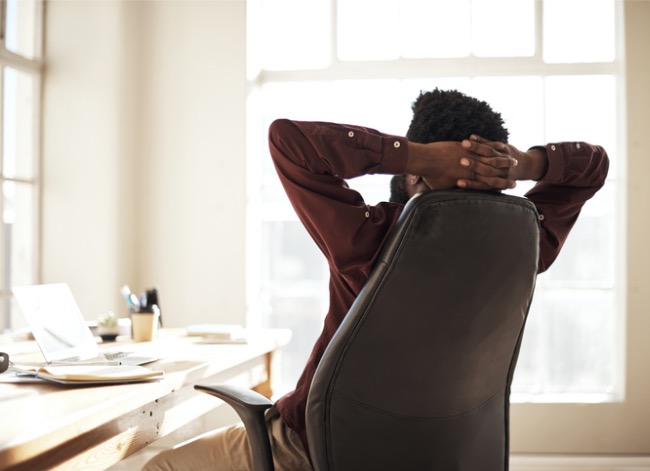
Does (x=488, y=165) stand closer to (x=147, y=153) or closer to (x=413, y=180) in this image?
(x=413, y=180)

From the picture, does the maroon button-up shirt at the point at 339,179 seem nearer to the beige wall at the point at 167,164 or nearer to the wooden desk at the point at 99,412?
the wooden desk at the point at 99,412

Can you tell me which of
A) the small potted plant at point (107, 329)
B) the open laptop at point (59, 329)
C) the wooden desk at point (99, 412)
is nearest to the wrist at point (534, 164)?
the wooden desk at point (99, 412)

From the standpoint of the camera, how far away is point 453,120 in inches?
52.6

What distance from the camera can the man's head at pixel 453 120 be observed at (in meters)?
1.33

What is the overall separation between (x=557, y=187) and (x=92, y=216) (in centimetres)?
259

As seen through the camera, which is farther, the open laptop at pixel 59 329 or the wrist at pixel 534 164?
the open laptop at pixel 59 329

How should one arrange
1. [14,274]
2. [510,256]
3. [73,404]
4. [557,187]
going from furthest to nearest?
[14,274] < [557,187] < [73,404] < [510,256]

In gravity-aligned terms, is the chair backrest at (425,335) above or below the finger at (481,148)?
below

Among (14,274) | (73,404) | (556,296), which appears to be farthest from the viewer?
(556,296)

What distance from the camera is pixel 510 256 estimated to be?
1092 mm

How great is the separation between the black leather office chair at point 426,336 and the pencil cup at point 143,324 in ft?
4.30

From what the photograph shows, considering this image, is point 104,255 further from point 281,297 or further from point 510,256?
point 510,256

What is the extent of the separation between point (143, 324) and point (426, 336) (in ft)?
4.75

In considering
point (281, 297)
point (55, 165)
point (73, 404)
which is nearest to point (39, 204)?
point (55, 165)
